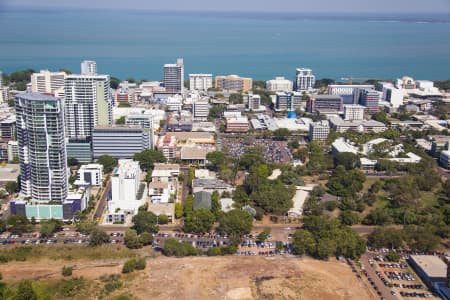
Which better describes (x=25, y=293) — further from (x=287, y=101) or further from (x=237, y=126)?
(x=287, y=101)

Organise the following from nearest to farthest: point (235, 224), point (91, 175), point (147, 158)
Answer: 1. point (235, 224)
2. point (91, 175)
3. point (147, 158)

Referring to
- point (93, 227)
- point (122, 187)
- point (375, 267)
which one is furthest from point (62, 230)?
point (375, 267)

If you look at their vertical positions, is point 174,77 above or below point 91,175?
above

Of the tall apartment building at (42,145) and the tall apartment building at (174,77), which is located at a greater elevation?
the tall apartment building at (174,77)

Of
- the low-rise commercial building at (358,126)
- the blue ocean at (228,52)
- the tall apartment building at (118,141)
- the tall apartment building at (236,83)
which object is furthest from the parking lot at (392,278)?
the blue ocean at (228,52)

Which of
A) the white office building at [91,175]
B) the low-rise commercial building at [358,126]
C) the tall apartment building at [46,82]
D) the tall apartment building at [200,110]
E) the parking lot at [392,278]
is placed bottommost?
the parking lot at [392,278]

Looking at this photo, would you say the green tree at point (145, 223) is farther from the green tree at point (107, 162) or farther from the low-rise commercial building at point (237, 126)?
the low-rise commercial building at point (237, 126)

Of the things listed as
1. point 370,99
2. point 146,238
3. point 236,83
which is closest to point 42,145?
point 146,238
